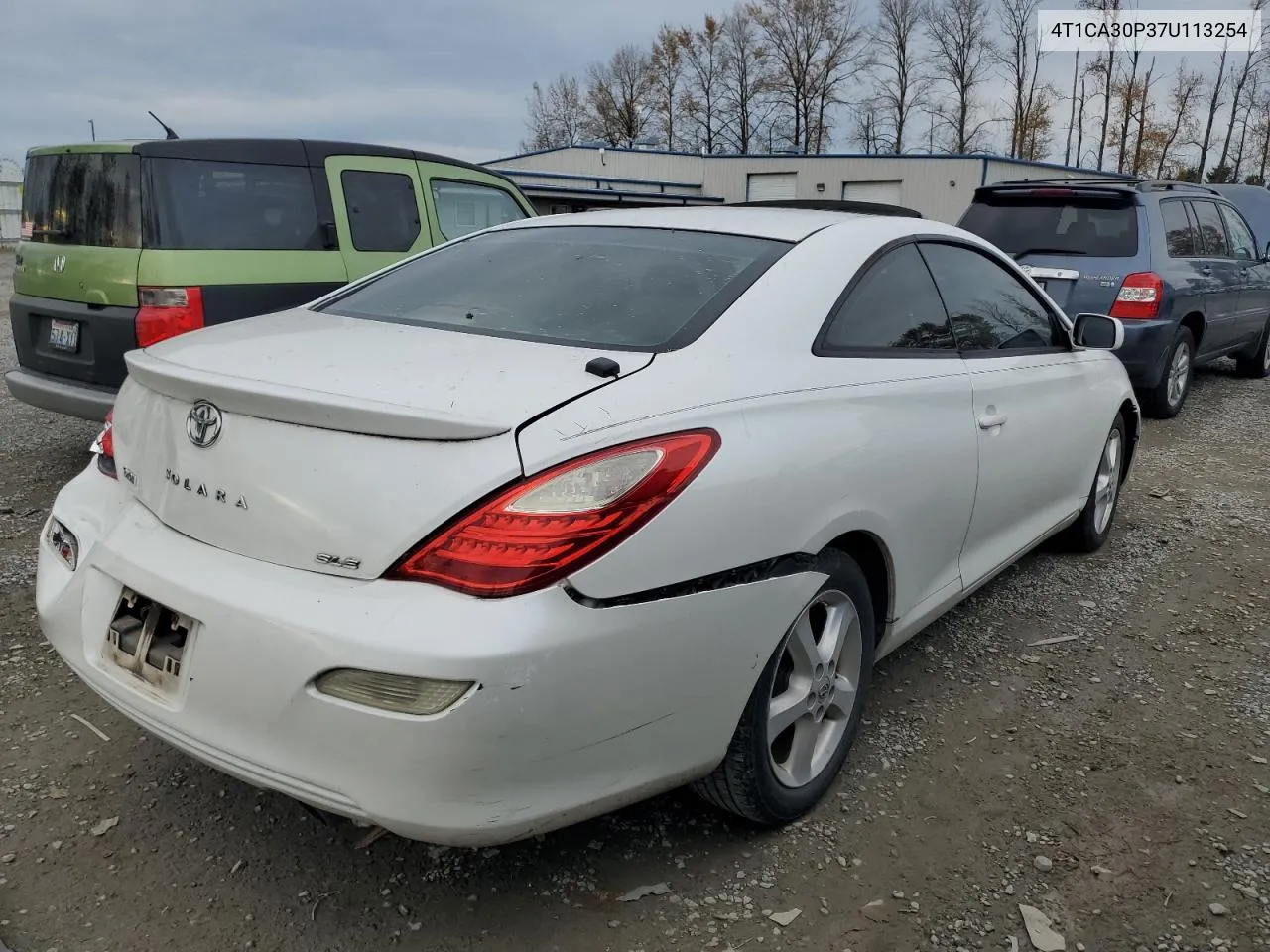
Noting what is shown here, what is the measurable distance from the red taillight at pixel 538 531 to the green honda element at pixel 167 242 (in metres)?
3.60

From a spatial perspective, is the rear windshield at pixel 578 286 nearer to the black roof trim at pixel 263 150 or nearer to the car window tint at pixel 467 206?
the black roof trim at pixel 263 150

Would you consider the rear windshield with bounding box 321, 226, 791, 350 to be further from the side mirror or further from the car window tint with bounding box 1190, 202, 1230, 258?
the car window tint with bounding box 1190, 202, 1230, 258

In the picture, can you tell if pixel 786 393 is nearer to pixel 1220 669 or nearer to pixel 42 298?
pixel 1220 669

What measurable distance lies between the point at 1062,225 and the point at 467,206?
4203 millimetres

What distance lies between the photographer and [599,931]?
211 cm

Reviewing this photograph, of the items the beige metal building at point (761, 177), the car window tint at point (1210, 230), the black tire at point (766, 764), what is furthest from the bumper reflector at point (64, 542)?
the beige metal building at point (761, 177)

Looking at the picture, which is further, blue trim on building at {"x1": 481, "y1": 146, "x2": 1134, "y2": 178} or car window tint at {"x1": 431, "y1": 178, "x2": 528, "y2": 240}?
blue trim on building at {"x1": 481, "y1": 146, "x2": 1134, "y2": 178}

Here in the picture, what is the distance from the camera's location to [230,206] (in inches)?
203

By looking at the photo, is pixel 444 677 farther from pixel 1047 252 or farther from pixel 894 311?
pixel 1047 252

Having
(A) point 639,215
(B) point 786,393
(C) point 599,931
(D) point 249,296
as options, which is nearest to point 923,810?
(C) point 599,931

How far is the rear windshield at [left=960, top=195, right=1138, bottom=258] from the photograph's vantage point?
6.99m

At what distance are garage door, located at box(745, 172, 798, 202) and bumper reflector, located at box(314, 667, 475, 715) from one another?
1318 inches

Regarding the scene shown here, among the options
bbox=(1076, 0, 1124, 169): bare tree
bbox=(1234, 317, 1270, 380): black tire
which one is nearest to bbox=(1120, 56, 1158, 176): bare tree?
bbox=(1076, 0, 1124, 169): bare tree

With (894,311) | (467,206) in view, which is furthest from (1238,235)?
(894,311)
